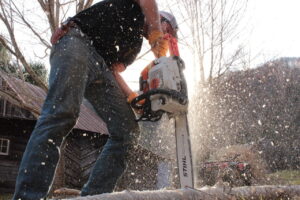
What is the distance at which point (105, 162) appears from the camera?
181 centimetres

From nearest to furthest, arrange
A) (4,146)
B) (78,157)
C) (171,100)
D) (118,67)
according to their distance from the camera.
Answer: (171,100)
(118,67)
(4,146)
(78,157)

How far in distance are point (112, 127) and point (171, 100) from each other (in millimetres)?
386

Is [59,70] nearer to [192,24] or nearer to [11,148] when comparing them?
[192,24]

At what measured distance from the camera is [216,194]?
193 cm

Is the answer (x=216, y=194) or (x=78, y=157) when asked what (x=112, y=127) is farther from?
(x=78, y=157)

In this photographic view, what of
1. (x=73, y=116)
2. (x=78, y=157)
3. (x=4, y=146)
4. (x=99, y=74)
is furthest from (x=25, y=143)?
(x=73, y=116)

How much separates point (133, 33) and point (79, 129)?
10206mm

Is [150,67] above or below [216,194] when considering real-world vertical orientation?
above


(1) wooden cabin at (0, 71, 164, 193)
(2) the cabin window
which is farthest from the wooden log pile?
(2) the cabin window

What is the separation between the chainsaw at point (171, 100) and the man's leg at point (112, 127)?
8 cm

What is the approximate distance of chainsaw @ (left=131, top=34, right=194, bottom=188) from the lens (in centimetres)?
172

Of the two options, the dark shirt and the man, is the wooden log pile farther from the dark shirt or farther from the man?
the dark shirt

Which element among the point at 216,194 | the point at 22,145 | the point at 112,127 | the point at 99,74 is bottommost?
the point at 216,194

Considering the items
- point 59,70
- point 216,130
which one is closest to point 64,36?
point 59,70
